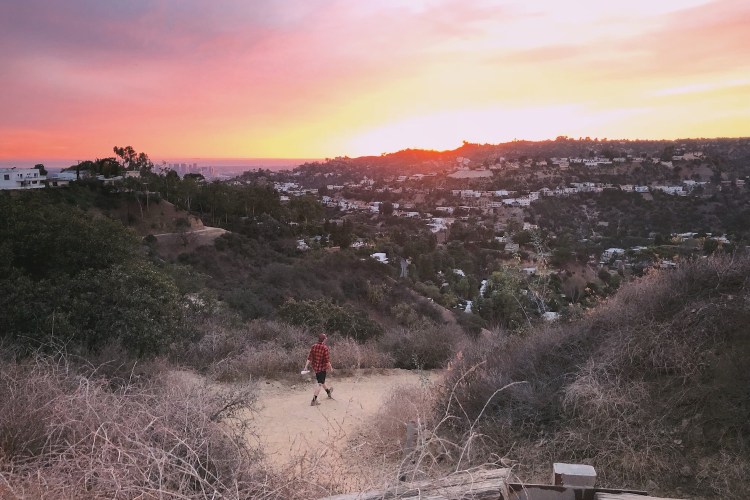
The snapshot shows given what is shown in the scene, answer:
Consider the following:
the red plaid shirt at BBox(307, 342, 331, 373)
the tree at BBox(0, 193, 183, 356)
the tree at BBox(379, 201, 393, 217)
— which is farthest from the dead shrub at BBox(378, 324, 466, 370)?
the tree at BBox(379, 201, 393, 217)

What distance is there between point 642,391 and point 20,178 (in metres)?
64.0

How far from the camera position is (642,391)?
18.2ft

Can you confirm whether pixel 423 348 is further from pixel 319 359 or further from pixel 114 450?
pixel 114 450

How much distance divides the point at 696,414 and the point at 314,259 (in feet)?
101

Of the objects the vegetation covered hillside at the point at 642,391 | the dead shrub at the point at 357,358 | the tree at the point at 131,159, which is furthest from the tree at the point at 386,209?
the vegetation covered hillside at the point at 642,391

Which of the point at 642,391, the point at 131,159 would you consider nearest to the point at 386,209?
the point at 131,159

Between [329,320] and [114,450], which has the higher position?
[114,450]

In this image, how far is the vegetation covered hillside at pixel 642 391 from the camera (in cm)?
472

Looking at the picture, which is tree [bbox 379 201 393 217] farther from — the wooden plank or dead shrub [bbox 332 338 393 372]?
the wooden plank

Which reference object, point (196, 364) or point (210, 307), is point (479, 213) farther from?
point (196, 364)

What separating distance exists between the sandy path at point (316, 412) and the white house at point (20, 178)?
5065 centimetres

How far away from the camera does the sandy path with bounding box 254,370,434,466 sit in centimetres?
630

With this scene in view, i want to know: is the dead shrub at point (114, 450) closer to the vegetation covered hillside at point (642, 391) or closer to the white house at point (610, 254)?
the vegetation covered hillside at point (642, 391)

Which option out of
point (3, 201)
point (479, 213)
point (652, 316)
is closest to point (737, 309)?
point (652, 316)
